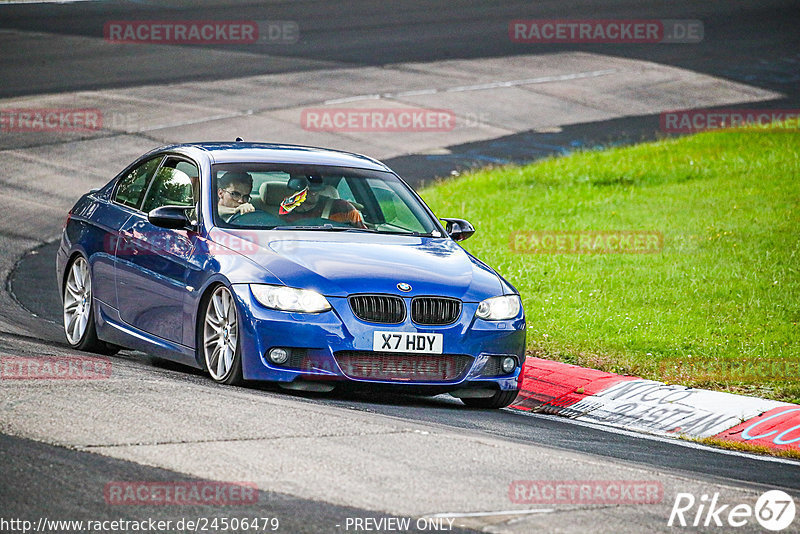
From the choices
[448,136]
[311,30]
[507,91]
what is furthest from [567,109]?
[311,30]

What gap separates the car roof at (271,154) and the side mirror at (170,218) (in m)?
0.64

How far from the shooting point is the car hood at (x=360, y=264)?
28.1ft

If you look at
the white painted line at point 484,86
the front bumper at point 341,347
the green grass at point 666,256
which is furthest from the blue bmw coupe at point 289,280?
the white painted line at point 484,86

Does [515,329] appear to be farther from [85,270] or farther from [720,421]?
[85,270]

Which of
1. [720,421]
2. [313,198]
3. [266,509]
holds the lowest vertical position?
[720,421]

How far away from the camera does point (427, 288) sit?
8703 millimetres

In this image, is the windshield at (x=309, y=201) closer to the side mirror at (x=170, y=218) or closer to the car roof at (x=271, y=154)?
the car roof at (x=271, y=154)

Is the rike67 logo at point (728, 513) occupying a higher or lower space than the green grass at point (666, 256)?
higher

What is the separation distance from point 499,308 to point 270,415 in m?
2.15

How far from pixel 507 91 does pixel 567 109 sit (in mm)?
1551

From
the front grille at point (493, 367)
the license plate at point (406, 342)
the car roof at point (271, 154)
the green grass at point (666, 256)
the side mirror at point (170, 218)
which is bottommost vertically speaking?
the green grass at point (666, 256)

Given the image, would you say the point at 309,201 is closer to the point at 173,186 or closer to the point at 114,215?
the point at 173,186

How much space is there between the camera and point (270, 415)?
7.43 meters

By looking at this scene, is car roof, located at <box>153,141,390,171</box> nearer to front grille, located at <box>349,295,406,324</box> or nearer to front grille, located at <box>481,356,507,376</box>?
front grille, located at <box>349,295,406,324</box>
